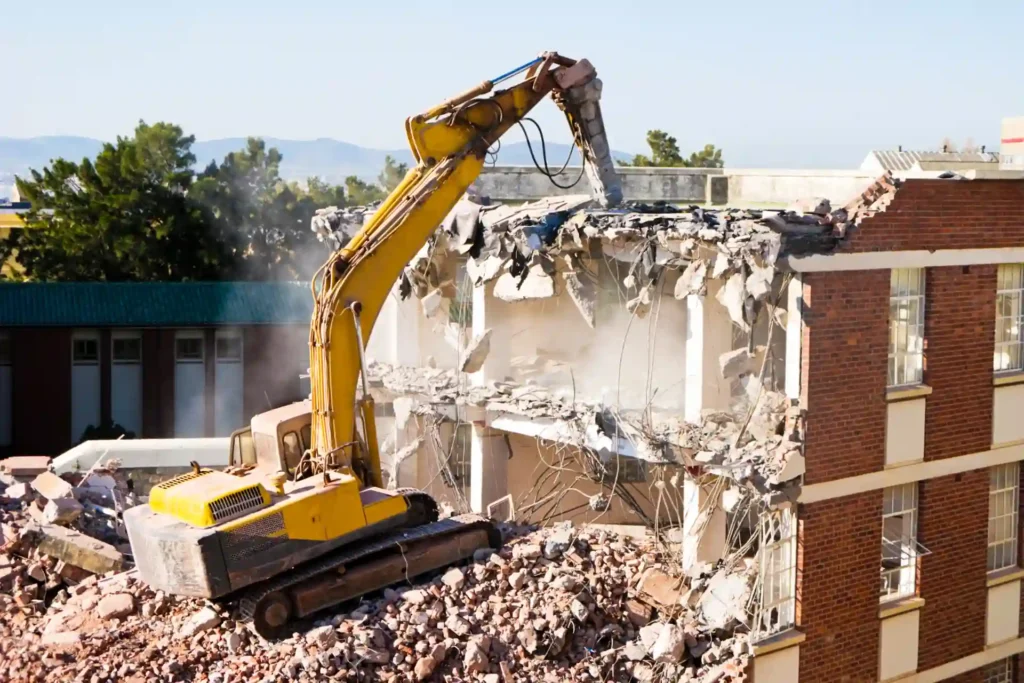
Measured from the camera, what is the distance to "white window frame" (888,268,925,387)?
15430 mm

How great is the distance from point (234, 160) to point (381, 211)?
28334 millimetres

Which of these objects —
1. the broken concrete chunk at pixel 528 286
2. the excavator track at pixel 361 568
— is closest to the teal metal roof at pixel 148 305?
the broken concrete chunk at pixel 528 286

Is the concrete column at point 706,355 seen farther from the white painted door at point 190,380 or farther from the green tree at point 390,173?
the green tree at point 390,173

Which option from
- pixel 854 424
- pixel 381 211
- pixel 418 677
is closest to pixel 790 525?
pixel 854 424

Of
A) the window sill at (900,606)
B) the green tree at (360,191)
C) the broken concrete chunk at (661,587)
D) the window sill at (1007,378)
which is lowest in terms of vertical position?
the window sill at (900,606)

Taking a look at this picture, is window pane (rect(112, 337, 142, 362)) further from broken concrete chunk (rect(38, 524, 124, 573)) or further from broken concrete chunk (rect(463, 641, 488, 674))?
broken concrete chunk (rect(463, 641, 488, 674))

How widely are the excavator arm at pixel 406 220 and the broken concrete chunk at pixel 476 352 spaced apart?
114 inches

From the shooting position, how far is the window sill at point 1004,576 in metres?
16.8

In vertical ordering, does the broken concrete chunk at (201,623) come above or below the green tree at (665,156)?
below

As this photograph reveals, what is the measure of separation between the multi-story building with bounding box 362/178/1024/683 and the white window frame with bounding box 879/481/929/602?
2 centimetres

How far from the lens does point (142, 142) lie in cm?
4038

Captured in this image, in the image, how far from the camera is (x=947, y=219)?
15.5 meters

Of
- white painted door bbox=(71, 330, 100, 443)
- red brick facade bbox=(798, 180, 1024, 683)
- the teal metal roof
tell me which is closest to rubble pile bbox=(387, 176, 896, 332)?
red brick facade bbox=(798, 180, 1024, 683)

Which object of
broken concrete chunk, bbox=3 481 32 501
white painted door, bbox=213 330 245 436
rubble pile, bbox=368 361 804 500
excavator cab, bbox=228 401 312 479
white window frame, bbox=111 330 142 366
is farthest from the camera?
white painted door, bbox=213 330 245 436
